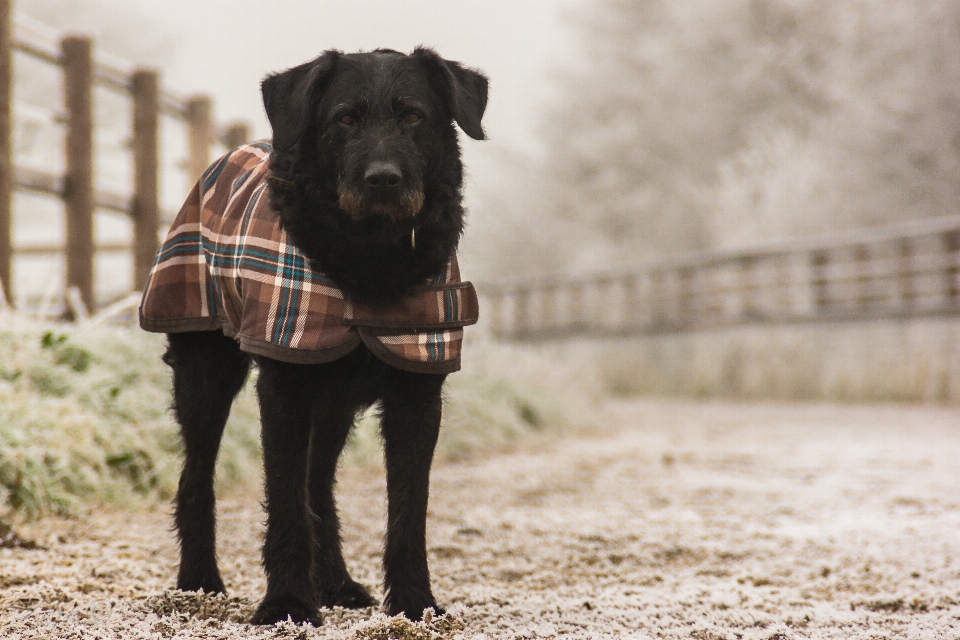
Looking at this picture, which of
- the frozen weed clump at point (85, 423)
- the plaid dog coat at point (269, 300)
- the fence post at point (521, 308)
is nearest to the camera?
the plaid dog coat at point (269, 300)

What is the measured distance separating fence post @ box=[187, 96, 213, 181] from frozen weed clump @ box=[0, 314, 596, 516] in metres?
3.29

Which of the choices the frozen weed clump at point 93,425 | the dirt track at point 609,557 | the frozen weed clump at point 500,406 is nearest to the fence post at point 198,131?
the frozen weed clump at point 500,406

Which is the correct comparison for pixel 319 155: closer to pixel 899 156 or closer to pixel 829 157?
pixel 899 156

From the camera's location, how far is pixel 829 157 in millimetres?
16375

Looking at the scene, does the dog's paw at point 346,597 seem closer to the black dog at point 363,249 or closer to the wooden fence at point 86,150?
the black dog at point 363,249

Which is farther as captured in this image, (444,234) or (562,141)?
(562,141)

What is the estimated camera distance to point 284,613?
2.38m

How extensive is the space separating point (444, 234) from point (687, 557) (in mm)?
1702

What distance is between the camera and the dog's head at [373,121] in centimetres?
231

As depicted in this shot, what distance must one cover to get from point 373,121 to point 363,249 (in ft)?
1.09

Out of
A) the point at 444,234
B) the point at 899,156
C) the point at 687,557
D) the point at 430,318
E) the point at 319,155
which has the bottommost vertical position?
the point at 687,557

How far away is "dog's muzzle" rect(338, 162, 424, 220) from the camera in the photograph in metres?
2.26

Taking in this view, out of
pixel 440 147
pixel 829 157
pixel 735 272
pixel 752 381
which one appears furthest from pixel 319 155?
pixel 829 157

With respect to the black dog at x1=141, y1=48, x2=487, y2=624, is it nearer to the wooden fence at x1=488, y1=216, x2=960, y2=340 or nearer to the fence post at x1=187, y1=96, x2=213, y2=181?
the fence post at x1=187, y1=96, x2=213, y2=181
